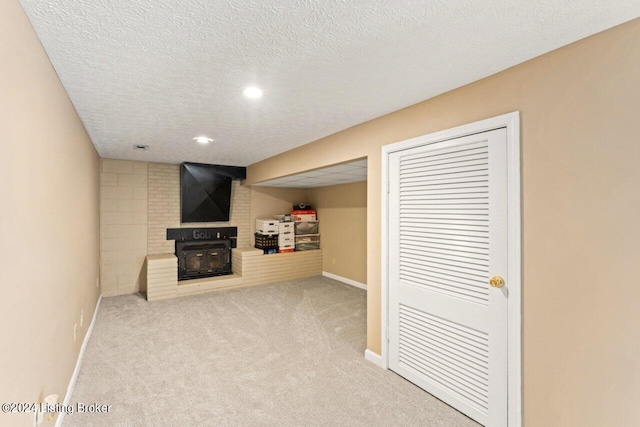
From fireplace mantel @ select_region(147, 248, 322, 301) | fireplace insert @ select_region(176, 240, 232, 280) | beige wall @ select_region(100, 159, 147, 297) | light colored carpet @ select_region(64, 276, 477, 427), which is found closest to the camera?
light colored carpet @ select_region(64, 276, 477, 427)

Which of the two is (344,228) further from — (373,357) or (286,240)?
(373,357)

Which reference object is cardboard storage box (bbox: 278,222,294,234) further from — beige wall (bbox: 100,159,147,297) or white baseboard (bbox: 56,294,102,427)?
white baseboard (bbox: 56,294,102,427)

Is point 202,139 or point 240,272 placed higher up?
point 202,139

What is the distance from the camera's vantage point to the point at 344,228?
5.95m

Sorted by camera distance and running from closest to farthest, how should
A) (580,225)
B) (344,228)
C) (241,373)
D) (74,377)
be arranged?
(580,225) → (74,377) → (241,373) → (344,228)

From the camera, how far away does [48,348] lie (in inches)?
67.2

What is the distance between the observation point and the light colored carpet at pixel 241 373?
6.78 feet

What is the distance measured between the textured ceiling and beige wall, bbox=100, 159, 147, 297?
276 centimetres

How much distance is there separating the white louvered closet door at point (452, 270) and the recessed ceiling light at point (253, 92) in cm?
124

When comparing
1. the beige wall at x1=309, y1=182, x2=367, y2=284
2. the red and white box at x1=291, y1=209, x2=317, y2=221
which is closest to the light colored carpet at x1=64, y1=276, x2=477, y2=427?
the beige wall at x1=309, y1=182, x2=367, y2=284

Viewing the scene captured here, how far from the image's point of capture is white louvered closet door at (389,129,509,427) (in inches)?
74.9

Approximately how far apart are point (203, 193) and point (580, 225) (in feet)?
17.3

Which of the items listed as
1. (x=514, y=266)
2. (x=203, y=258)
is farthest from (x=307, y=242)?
(x=514, y=266)

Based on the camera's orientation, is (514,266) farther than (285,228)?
No
